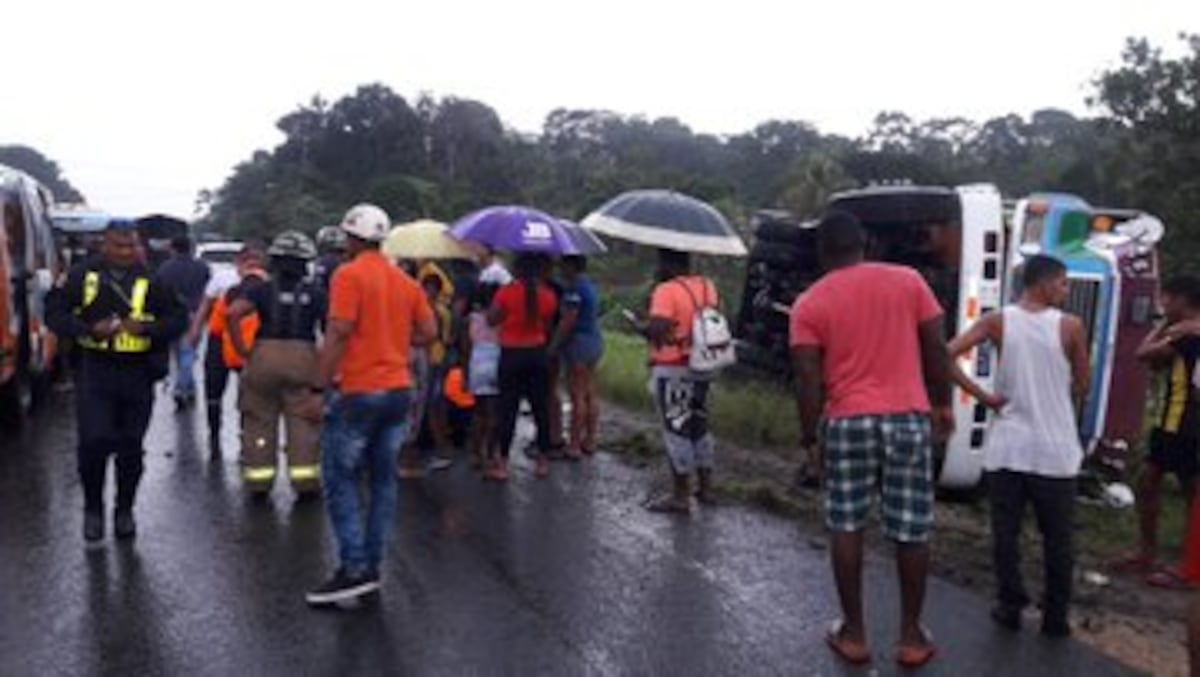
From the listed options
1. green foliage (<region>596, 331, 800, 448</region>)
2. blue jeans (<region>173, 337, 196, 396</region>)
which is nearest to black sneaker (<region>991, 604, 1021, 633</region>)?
green foliage (<region>596, 331, 800, 448</region>)

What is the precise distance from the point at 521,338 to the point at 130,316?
279 centimetres

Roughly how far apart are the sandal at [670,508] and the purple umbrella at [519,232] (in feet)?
6.04

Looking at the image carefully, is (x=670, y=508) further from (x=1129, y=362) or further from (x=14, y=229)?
(x=14, y=229)

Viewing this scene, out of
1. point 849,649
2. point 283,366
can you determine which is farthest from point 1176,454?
point 283,366

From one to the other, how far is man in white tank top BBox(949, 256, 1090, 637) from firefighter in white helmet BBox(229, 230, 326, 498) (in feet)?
13.3

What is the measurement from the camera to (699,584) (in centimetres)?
642

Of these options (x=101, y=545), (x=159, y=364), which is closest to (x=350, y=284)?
(x=159, y=364)

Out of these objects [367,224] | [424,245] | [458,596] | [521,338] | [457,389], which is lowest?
[458,596]

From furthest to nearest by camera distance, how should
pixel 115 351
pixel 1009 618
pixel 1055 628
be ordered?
pixel 115 351 < pixel 1009 618 < pixel 1055 628

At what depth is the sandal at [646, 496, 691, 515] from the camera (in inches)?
317

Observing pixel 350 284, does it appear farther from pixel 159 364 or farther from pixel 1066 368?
pixel 1066 368

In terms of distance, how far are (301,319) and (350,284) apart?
2266mm

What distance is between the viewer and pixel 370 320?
5.83 m

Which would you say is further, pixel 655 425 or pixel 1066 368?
pixel 655 425
